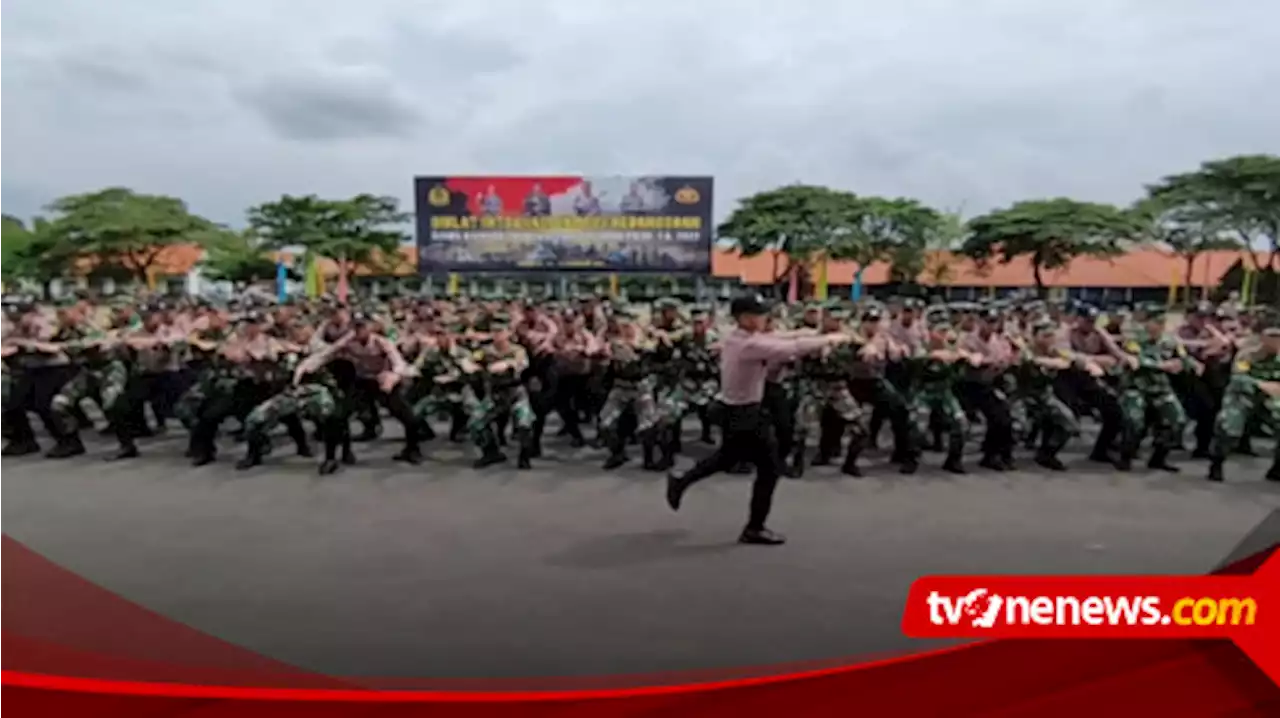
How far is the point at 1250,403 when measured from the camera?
3133 mm

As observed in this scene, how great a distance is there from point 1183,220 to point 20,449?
2482mm

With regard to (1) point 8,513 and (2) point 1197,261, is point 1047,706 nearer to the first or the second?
(2) point 1197,261

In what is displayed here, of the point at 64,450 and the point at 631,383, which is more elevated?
the point at 64,450

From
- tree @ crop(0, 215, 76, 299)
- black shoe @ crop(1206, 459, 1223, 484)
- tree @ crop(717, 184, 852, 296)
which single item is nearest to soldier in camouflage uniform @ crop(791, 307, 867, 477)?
black shoe @ crop(1206, 459, 1223, 484)

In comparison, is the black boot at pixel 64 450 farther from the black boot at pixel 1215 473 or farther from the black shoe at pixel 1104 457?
the black shoe at pixel 1104 457

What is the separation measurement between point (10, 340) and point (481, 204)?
1.32 metres

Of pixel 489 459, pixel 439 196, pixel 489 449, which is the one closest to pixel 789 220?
pixel 439 196

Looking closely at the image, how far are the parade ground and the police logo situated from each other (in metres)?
0.80

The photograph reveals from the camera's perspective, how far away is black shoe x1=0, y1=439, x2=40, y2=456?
A: 1.91m

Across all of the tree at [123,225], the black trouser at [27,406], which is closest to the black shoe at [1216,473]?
the tree at [123,225]

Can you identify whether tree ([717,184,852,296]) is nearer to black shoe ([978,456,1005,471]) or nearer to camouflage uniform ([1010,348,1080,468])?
black shoe ([978,456,1005,471])

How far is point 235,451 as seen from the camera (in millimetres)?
3951

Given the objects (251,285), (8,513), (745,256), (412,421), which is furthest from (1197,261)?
(412,421)

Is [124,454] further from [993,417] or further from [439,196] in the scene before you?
[993,417]
